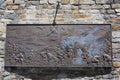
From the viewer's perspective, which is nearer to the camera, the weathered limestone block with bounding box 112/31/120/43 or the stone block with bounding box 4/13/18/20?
the weathered limestone block with bounding box 112/31/120/43

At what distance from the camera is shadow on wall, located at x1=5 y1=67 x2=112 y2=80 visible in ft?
22.3

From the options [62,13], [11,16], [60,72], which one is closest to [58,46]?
[60,72]

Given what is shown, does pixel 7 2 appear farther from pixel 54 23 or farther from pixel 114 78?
pixel 114 78

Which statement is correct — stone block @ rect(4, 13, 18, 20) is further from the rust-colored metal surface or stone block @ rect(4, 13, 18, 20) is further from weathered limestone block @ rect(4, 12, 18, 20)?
the rust-colored metal surface

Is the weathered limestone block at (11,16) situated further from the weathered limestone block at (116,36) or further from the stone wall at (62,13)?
the weathered limestone block at (116,36)

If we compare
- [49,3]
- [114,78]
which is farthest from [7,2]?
[114,78]

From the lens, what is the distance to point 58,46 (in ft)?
22.6

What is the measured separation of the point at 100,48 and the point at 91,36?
252 millimetres

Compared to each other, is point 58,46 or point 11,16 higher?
point 11,16

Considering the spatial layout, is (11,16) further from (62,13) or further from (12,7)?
(62,13)

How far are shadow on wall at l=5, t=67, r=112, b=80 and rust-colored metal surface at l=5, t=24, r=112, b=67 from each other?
0.07m

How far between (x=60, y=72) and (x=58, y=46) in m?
0.43

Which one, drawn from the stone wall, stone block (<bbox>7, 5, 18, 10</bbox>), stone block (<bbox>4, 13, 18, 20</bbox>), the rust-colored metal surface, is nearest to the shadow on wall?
the rust-colored metal surface

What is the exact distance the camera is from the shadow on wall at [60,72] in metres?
6.79
